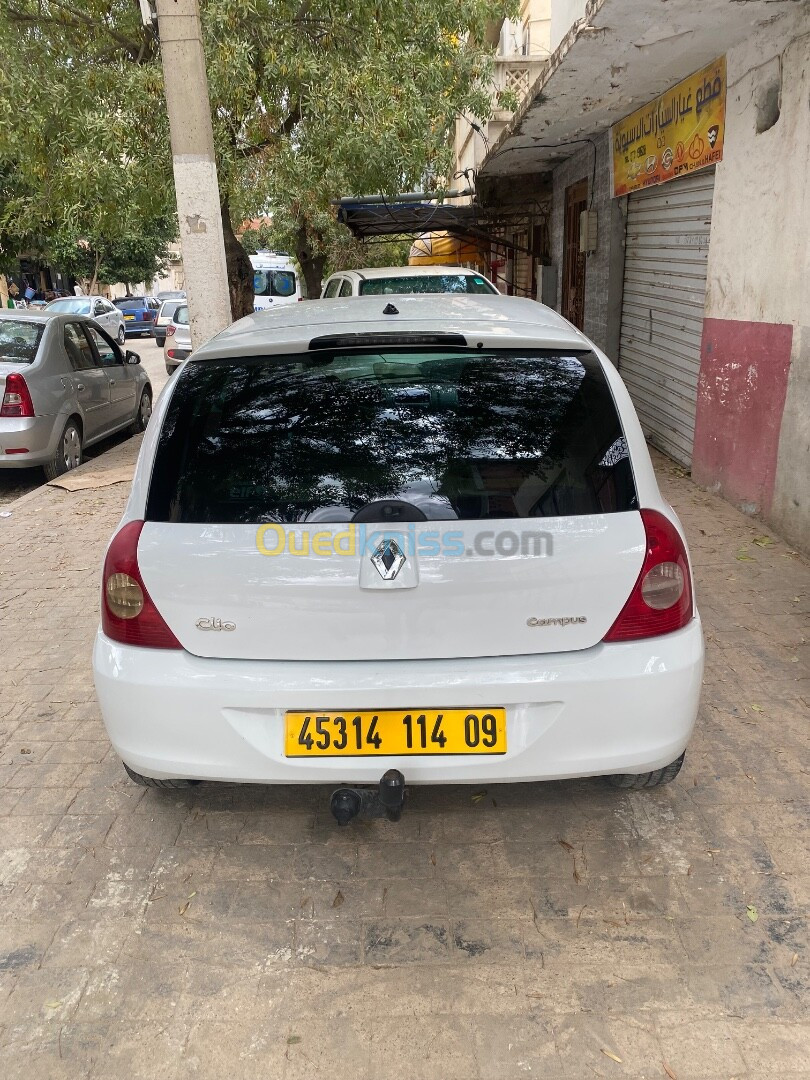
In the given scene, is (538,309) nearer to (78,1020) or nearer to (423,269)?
(78,1020)

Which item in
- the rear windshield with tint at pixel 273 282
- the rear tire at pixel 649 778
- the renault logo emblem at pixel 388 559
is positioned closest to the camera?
the renault logo emblem at pixel 388 559

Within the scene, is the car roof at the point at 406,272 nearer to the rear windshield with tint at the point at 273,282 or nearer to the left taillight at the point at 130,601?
the left taillight at the point at 130,601

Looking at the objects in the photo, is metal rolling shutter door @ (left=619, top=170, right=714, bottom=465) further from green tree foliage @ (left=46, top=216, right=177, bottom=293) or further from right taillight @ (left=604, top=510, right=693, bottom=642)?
green tree foliage @ (left=46, top=216, right=177, bottom=293)

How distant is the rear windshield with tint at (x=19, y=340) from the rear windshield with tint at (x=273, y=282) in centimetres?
1943

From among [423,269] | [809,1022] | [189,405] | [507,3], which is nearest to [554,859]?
[809,1022]

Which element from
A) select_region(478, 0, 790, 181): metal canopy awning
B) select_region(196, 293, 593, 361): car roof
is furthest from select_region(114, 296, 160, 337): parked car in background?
select_region(196, 293, 593, 361): car roof

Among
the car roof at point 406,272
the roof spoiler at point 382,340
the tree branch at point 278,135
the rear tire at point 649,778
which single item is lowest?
the rear tire at point 649,778

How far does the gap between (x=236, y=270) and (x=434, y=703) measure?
27.1ft

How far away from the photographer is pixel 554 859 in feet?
9.16

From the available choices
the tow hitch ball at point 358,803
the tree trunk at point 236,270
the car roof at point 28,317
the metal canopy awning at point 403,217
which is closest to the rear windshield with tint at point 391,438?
the tow hitch ball at point 358,803

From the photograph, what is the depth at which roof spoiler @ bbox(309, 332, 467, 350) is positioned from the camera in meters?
2.68

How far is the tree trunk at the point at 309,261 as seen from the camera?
611 inches

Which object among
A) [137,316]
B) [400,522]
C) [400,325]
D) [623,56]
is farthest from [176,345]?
[137,316]

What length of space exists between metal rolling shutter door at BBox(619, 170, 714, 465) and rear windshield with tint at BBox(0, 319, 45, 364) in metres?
5.93
